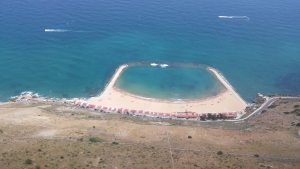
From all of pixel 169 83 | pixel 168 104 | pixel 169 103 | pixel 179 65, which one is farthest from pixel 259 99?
pixel 179 65

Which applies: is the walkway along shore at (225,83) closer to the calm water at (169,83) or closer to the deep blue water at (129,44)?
the calm water at (169,83)

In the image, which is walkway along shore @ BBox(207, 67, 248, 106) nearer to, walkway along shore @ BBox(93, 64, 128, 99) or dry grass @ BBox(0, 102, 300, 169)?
dry grass @ BBox(0, 102, 300, 169)

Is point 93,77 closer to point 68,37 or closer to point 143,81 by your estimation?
point 143,81

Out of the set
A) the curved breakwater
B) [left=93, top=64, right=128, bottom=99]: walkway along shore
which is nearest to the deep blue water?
[left=93, top=64, right=128, bottom=99]: walkway along shore

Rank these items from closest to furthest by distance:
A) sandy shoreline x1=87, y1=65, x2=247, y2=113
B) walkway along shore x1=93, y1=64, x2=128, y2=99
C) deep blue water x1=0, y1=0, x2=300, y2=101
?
sandy shoreline x1=87, y1=65, x2=247, y2=113
walkway along shore x1=93, y1=64, x2=128, y2=99
deep blue water x1=0, y1=0, x2=300, y2=101

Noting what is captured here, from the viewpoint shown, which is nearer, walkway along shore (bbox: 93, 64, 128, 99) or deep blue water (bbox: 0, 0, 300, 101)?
walkway along shore (bbox: 93, 64, 128, 99)

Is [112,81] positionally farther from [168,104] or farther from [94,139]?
[94,139]
